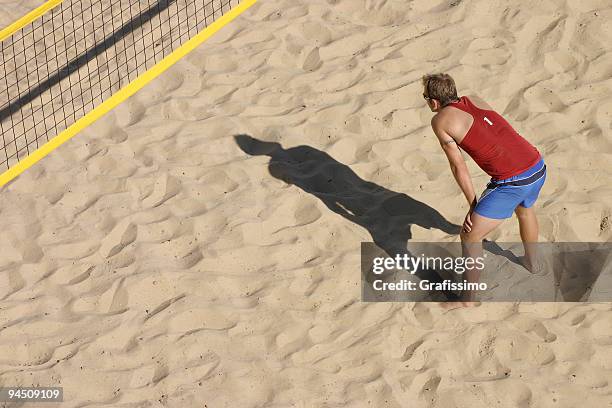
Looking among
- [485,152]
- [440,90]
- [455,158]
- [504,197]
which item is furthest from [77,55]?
[504,197]

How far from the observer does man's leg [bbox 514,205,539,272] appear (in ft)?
20.3

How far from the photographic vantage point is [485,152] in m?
5.87

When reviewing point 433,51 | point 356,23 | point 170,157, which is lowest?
point 170,157

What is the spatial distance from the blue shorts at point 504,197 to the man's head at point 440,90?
57cm

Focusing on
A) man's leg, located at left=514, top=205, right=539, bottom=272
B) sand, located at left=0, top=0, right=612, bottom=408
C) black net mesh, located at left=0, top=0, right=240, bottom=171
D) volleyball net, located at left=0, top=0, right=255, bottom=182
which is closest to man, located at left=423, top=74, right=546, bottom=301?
man's leg, located at left=514, top=205, right=539, bottom=272

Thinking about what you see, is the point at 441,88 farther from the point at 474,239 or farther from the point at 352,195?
the point at 352,195

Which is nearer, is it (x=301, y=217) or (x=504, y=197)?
(x=504, y=197)

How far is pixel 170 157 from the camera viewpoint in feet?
24.5

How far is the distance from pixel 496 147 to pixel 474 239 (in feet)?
1.92

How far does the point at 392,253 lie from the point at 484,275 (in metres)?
0.62

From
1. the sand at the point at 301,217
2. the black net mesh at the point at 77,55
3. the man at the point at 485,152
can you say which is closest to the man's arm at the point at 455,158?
the man at the point at 485,152

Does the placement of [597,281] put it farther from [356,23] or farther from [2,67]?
[2,67]

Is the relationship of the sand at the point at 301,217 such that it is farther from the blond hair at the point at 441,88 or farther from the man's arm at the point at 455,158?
the blond hair at the point at 441,88

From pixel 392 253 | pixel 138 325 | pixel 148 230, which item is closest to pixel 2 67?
pixel 148 230
